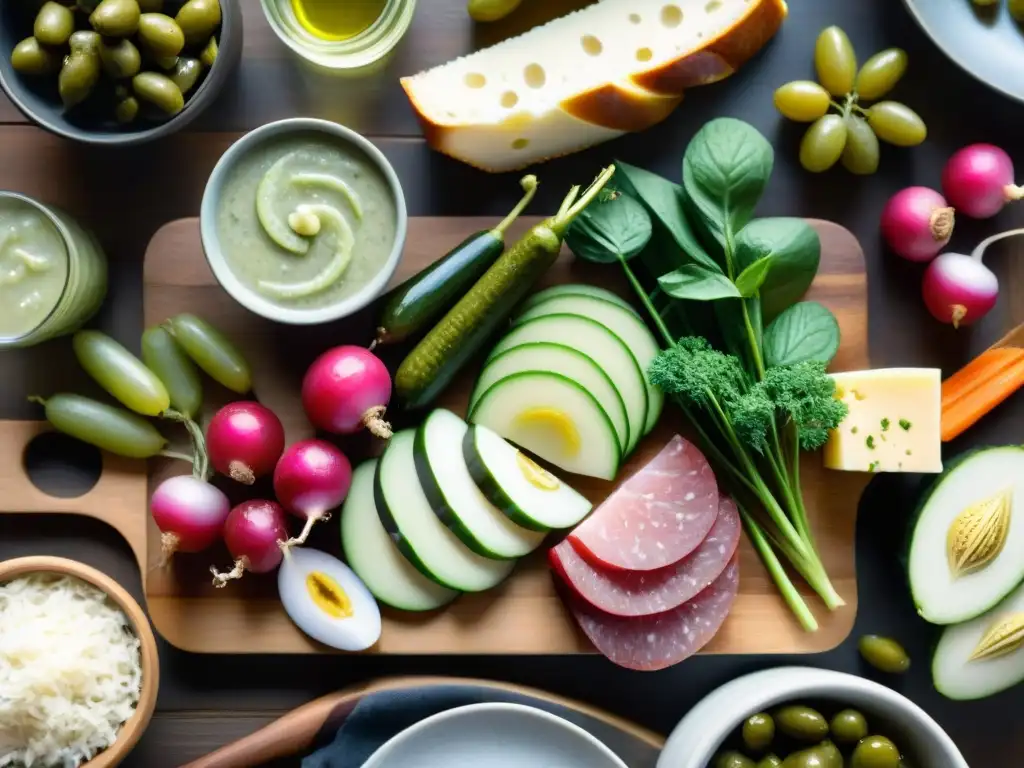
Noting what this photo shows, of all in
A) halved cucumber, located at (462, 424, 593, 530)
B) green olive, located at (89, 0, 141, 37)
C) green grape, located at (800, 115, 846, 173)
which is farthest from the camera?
green grape, located at (800, 115, 846, 173)

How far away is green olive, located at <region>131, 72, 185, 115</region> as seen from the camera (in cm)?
131

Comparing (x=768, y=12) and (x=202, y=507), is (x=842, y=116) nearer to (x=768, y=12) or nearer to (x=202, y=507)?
(x=768, y=12)

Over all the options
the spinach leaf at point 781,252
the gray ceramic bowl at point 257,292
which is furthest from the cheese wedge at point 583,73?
the spinach leaf at point 781,252

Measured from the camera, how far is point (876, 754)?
1.33 meters

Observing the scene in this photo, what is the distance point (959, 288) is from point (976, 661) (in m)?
0.58

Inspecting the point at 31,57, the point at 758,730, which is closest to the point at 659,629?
the point at 758,730

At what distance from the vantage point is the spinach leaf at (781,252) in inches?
54.9

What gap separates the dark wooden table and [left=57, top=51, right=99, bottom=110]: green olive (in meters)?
0.20

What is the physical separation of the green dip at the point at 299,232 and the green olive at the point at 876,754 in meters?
0.95

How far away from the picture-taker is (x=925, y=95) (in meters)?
1.58

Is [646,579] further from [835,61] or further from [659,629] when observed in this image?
[835,61]

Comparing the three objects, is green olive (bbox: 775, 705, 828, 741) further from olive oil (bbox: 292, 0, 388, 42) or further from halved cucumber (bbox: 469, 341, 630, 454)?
olive oil (bbox: 292, 0, 388, 42)

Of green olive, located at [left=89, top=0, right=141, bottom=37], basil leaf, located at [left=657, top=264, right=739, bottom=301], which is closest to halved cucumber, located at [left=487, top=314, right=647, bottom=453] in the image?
basil leaf, located at [left=657, top=264, right=739, bottom=301]

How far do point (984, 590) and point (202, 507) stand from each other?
1.17m
